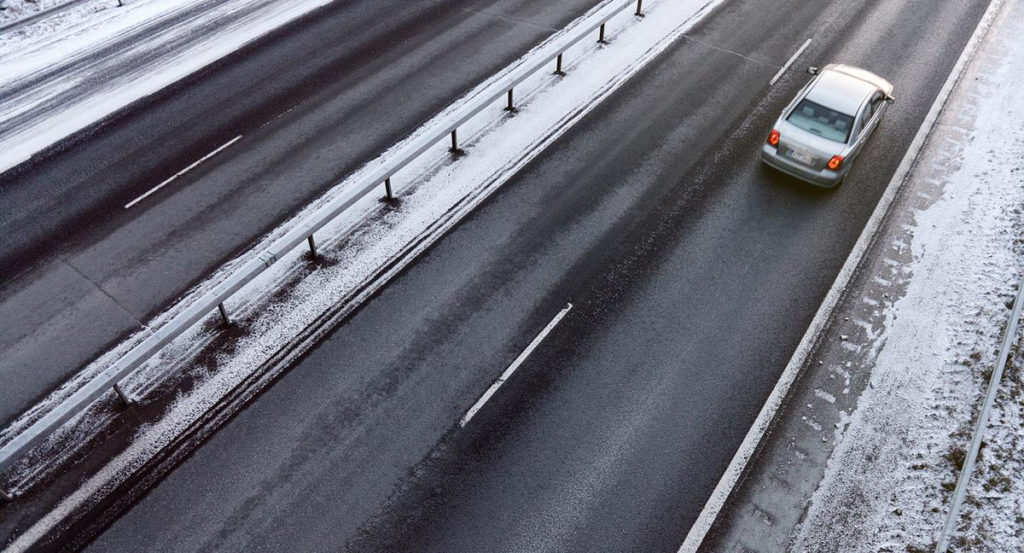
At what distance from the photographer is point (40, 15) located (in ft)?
59.2

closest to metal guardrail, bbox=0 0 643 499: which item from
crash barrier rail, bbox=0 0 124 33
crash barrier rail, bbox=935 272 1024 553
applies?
crash barrier rail, bbox=935 272 1024 553

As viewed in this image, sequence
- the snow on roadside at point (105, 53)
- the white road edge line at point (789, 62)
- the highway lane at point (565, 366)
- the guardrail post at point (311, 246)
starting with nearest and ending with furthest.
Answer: the highway lane at point (565, 366) < the guardrail post at point (311, 246) < the snow on roadside at point (105, 53) < the white road edge line at point (789, 62)

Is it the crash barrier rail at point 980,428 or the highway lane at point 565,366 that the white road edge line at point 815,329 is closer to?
the highway lane at point 565,366

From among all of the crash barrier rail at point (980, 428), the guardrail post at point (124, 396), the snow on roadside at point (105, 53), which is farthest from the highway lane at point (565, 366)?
the snow on roadside at point (105, 53)

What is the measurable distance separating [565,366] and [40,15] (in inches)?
701

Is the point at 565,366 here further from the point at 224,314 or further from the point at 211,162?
the point at 211,162

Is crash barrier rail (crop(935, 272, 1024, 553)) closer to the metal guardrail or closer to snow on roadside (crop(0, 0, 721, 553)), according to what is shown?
snow on roadside (crop(0, 0, 721, 553))

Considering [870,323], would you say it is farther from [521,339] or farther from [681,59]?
[681,59]

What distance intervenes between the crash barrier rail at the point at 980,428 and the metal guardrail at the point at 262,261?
406 inches

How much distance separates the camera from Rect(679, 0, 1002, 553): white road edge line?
8.91 metres

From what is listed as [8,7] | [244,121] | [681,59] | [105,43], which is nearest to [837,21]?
[681,59]

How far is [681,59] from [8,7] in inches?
741

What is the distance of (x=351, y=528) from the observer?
28.3 ft

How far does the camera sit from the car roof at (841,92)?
44.6 feet
